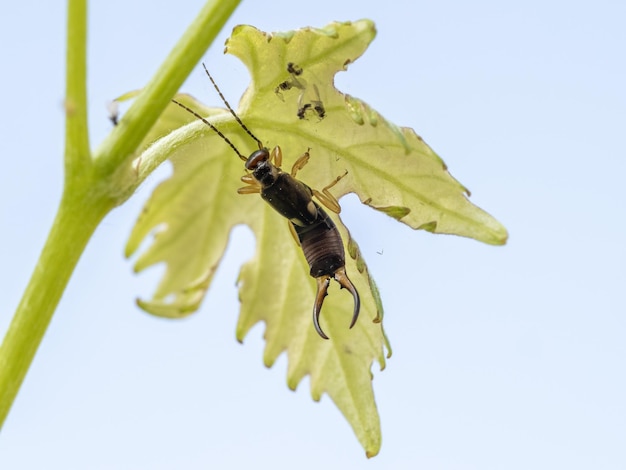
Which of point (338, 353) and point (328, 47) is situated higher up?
point (328, 47)

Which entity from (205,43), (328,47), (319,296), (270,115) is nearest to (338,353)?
(319,296)

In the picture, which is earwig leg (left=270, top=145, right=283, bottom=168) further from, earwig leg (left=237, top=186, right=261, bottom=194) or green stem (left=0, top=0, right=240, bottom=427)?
green stem (left=0, top=0, right=240, bottom=427)

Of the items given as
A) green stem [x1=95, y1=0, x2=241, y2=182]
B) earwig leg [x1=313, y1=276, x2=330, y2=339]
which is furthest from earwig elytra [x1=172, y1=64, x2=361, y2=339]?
green stem [x1=95, y1=0, x2=241, y2=182]

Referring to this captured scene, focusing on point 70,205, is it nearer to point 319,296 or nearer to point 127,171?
point 127,171

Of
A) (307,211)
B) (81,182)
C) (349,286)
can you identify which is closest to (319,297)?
(349,286)

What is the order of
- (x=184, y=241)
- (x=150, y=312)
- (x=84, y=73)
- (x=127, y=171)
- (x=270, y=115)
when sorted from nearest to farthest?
(x=84, y=73) < (x=127, y=171) < (x=150, y=312) < (x=270, y=115) < (x=184, y=241)


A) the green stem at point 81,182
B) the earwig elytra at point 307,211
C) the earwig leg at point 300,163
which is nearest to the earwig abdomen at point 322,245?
the earwig elytra at point 307,211

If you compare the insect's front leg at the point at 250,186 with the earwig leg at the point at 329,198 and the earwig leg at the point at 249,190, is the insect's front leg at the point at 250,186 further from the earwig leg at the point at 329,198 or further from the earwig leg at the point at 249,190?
the earwig leg at the point at 329,198
